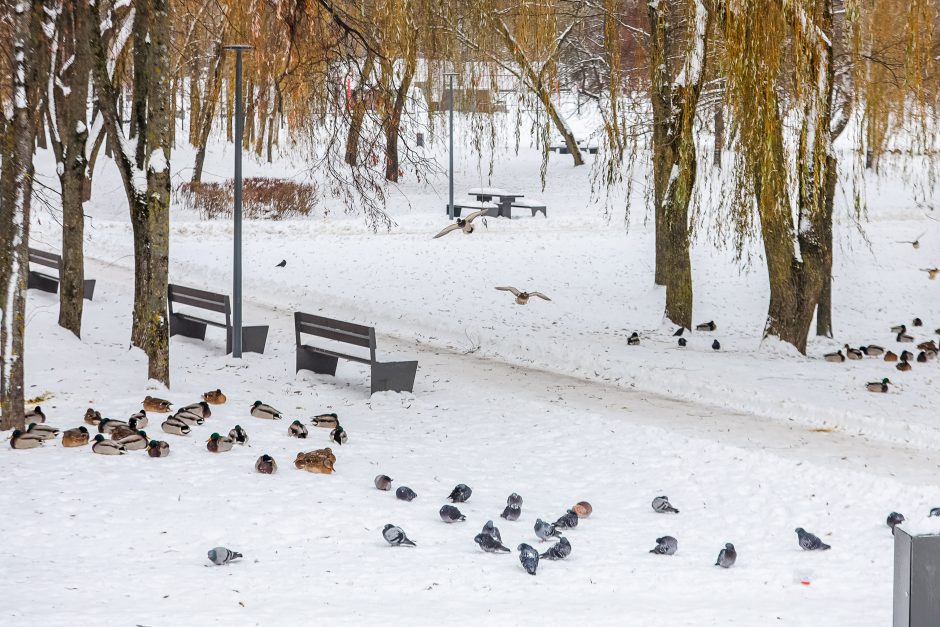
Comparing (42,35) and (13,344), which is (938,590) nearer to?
(13,344)

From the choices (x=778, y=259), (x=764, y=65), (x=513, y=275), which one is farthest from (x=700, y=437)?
(x=513, y=275)

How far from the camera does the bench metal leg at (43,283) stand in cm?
1642

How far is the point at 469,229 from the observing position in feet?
78.3

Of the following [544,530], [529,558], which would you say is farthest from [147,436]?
[529,558]

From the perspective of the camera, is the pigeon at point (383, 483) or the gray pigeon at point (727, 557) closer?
the gray pigeon at point (727, 557)

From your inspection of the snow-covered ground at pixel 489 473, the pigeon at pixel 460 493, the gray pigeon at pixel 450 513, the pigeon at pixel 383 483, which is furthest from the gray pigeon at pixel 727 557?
the pigeon at pixel 383 483

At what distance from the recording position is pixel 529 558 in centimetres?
604

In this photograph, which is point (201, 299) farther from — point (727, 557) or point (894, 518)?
point (894, 518)

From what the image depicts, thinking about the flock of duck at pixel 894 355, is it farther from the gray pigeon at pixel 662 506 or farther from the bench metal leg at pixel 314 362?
the bench metal leg at pixel 314 362

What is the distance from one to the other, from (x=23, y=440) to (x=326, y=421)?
271 centimetres

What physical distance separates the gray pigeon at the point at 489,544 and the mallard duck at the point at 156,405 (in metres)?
4.11

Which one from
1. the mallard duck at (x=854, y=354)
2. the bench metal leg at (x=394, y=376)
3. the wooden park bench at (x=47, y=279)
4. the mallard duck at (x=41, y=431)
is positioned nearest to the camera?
the mallard duck at (x=41, y=431)

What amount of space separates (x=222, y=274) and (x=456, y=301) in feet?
18.1

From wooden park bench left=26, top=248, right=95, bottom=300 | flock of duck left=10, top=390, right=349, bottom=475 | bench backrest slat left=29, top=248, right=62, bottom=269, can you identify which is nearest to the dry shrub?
bench backrest slat left=29, top=248, right=62, bottom=269
